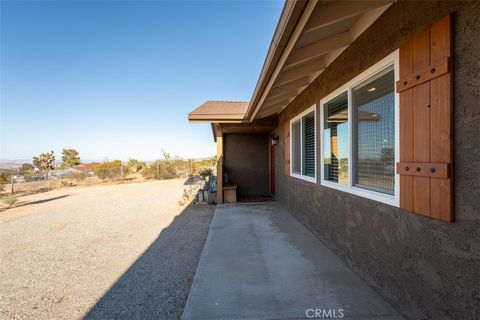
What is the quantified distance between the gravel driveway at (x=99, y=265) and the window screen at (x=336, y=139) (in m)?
2.61

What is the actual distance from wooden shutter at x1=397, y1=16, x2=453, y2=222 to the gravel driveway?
2539 millimetres

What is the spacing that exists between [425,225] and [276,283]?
1.66 m

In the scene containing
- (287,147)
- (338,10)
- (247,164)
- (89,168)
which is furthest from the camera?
(89,168)

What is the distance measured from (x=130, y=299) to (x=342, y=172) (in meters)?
3.22

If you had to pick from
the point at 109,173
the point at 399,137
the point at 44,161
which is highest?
the point at 399,137

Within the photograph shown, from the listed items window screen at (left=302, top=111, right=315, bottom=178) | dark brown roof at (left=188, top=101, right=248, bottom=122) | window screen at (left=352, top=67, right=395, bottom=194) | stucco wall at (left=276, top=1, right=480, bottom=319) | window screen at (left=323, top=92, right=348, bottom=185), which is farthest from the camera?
dark brown roof at (left=188, top=101, right=248, bottom=122)

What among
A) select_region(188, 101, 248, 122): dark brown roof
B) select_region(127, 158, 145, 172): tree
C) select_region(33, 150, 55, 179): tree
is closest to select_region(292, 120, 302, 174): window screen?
select_region(188, 101, 248, 122): dark brown roof

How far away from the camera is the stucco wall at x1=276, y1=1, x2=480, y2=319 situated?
146 cm

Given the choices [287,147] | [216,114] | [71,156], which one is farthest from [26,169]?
[287,147]

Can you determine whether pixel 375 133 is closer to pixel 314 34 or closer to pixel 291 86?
pixel 314 34

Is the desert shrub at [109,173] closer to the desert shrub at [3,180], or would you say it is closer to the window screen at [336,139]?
the desert shrub at [3,180]

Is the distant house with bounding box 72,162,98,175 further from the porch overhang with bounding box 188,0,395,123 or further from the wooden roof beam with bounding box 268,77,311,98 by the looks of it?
the wooden roof beam with bounding box 268,77,311,98

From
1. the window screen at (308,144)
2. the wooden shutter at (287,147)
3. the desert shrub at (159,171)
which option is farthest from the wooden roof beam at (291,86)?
the desert shrub at (159,171)

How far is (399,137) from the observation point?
211 cm
